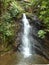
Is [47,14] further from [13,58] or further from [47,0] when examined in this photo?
[13,58]

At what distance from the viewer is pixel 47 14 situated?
759 cm

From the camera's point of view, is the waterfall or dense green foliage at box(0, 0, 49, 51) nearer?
dense green foliage at box(0, 0, 49, 51)

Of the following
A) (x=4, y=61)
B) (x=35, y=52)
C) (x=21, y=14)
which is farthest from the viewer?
(x=21, y=14)

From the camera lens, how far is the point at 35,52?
10430 mm

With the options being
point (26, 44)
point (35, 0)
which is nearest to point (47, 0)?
point (35, 0)

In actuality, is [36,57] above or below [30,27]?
below

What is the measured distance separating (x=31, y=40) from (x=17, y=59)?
2141 mm

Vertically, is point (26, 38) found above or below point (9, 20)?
below

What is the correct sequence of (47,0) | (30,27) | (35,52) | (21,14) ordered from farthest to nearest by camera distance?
(21,14) < (30,27) < (35,52) < (47,0)

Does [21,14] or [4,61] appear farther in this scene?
[21,14]

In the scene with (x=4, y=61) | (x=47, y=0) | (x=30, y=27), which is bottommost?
(x=4, y=61)

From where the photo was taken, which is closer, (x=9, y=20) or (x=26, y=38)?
(x=9, y=20)

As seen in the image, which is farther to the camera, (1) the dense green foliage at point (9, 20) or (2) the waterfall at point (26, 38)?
(2) the waterfall at point (26, 38)

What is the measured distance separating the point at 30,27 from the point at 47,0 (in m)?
4.57
